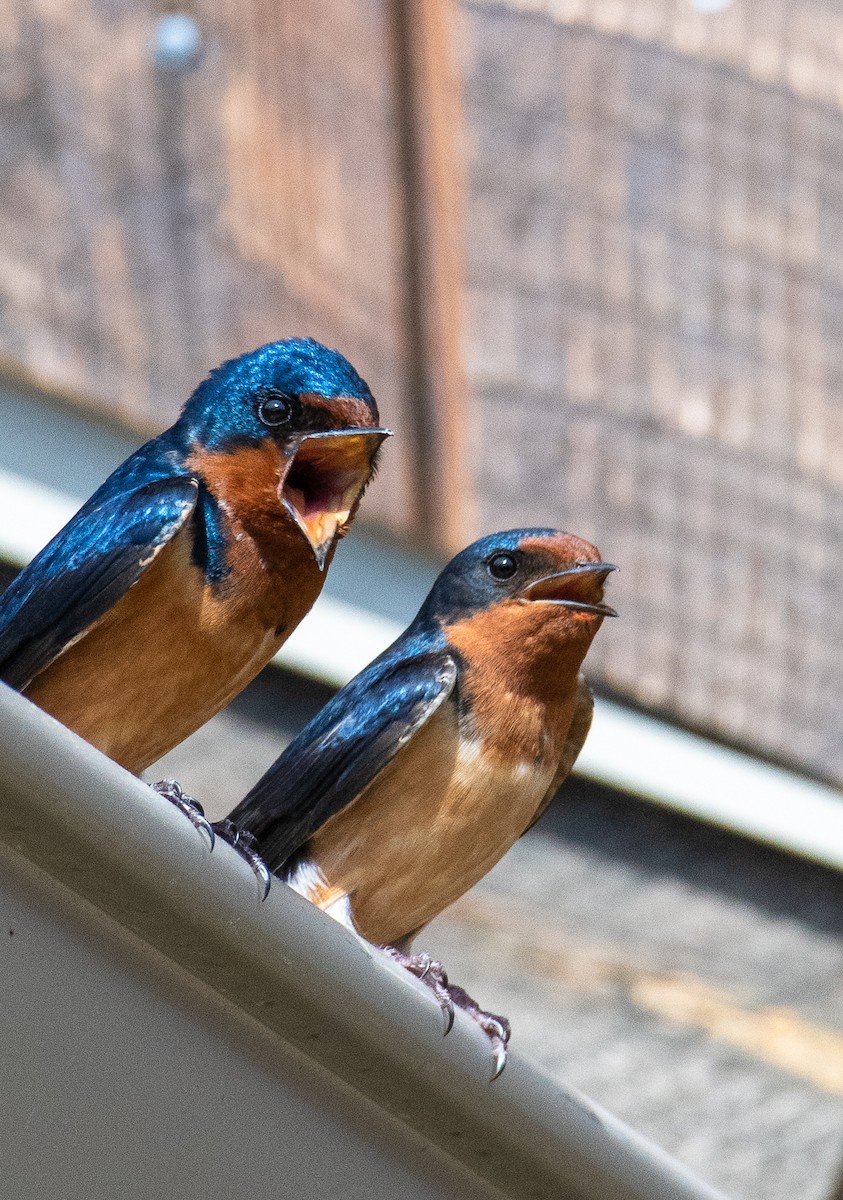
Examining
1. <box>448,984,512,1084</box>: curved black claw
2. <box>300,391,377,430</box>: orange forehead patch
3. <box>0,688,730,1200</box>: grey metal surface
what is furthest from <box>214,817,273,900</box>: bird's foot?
<box>300,391,377,430</box>: orange forehead patch

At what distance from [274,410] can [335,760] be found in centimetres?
53

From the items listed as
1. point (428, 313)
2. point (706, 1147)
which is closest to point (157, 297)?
point (428, 313)

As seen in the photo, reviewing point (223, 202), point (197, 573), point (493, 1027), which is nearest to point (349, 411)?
point (197, 573)

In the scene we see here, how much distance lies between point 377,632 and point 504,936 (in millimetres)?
603

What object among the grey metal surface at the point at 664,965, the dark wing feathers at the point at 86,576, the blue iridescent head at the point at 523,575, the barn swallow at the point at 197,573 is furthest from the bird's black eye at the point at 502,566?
the grey metal surface at the point at 664,965

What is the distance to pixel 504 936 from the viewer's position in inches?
150

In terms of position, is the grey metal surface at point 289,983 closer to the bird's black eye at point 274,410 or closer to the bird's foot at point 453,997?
the bird's foot at point 453,997

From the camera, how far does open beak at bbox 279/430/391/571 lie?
270cm

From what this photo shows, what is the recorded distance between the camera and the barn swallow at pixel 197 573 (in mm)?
2779

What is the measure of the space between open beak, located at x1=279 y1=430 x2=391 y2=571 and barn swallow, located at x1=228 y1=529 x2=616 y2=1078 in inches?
14.5

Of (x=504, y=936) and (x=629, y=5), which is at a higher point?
(x=629, y=5)

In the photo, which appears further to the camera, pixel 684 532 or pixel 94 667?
pixel 684 532

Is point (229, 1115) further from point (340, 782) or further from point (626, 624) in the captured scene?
point (626, 624)

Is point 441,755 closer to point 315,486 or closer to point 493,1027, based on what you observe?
point 315,486
